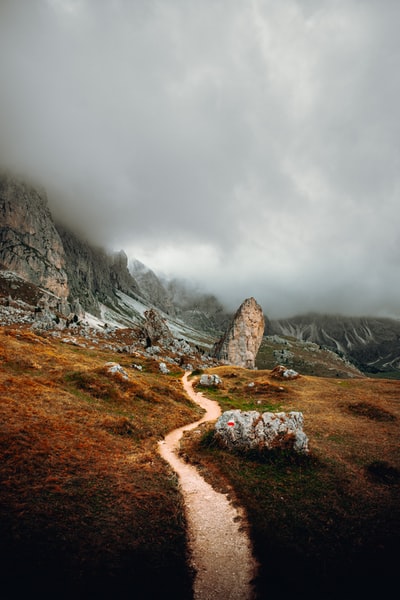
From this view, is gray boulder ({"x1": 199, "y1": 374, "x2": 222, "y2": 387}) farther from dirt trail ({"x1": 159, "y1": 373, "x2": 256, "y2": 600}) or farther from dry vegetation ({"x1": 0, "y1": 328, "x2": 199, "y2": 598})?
dirt trail ({"x1": 159, "y1": 373, "x2": 256, "y2": 600})

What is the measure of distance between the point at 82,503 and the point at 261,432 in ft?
43.6

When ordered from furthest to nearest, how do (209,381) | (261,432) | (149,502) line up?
(209,381)
(261,432)
(149,502)

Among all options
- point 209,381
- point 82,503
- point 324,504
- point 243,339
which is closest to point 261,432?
point 324,504

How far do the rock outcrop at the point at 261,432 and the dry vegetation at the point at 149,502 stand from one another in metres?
0.89

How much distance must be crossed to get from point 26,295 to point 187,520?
205 m

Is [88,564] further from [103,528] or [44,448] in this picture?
[44,448]

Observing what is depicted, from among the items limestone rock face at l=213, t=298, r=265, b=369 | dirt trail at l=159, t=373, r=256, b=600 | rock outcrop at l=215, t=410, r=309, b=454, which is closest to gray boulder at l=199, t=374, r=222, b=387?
rock outcrop at l=215, t=410, r=309, b=454

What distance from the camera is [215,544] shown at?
10703mm

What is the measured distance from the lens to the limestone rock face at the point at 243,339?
121 metres

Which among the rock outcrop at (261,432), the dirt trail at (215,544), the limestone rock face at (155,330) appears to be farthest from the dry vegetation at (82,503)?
the limestone rock face at (155,330)

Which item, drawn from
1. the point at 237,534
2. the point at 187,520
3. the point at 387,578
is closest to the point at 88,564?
the point at 187,520

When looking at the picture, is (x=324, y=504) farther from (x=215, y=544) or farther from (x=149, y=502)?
(x=149, y=502)

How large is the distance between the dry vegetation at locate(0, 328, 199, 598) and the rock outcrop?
594cm

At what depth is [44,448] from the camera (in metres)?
14.3
